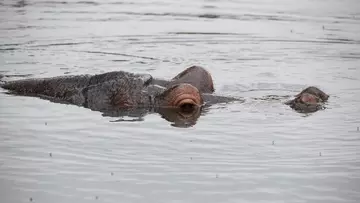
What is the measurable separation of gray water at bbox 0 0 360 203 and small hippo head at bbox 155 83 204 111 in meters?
0.23

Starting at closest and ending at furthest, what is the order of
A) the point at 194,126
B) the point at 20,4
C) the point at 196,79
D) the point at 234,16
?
the point at 194,126, the point at 196,79, the point at 234,16, the point at 20,4

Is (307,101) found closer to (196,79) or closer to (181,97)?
(196,79)

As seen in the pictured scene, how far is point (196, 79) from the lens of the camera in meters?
10.2

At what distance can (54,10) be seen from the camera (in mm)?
18609

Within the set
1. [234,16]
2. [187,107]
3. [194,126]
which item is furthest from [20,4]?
[194,126]

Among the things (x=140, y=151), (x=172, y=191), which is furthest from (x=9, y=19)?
(x=172, y=191)

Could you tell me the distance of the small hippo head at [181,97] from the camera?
9578 mm

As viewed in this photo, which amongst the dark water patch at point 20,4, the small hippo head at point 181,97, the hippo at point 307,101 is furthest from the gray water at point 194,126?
the dark water patch at point 20,4

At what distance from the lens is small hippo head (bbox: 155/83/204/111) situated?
9.58m

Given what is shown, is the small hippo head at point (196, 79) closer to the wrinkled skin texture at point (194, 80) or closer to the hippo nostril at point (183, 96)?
the wrinkled skin texture at point (194, 80)

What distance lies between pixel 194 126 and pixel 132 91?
102 cm

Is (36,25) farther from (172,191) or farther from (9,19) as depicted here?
(172,191)

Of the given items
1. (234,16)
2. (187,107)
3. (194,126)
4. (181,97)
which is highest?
(234,16)

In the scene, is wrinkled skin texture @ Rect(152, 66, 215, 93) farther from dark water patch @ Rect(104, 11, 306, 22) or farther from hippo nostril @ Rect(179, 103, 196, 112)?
dark water patch @ Rect(104, 11, 306, 22)
